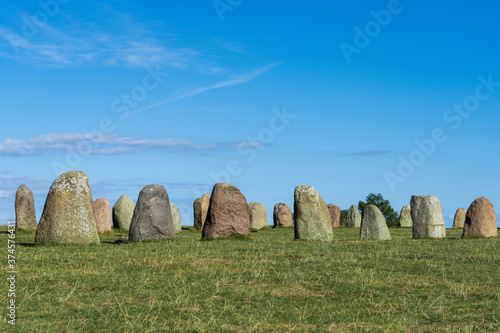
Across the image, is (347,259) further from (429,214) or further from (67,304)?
(429,214)

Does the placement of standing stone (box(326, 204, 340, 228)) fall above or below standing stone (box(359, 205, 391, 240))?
above

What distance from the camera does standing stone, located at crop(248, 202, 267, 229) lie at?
3644 centimetres

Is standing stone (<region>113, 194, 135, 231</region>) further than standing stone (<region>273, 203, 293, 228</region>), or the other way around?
standing stone (<region>273, 203, 293, 228</region>)

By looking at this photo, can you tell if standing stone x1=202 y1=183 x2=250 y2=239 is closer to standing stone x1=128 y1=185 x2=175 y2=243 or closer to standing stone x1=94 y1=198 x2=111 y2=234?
standing stone x1=128 y1=185 x2=175 y2=243

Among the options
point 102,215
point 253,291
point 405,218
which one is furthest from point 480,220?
point 102,215

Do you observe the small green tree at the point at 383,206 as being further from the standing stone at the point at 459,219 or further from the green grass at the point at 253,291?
the green grass at the point at 253,291

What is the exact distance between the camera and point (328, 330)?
24.5ft

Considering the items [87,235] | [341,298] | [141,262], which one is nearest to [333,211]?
[87,235]

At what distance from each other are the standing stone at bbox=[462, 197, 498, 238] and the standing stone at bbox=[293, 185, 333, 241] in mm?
7194

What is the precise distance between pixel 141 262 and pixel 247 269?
2765 millimetres

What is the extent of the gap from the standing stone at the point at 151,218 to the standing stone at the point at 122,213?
34.8ft

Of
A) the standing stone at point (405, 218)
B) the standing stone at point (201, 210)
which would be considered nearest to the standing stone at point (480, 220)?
the standing stone at point (201, 210)

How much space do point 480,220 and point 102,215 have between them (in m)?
17.9

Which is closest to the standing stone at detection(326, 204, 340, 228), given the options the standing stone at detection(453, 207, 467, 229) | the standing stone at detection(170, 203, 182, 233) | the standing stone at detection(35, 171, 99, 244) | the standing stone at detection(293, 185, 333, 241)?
the standing stone at detection(453, 207, 467, 229)
